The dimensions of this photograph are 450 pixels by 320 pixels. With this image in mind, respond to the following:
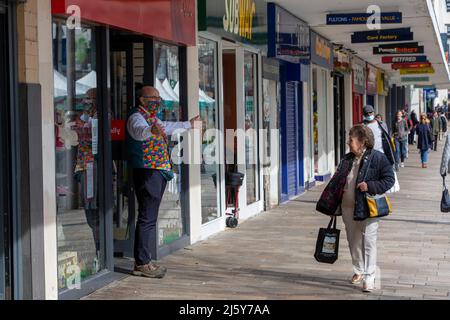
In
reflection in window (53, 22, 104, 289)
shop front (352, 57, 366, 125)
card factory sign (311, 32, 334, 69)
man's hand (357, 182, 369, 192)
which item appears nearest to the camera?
reflection in window (53, 22, 104, 289)

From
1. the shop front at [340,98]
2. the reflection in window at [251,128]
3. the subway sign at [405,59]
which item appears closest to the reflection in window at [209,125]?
the reflection in window at [251,128]

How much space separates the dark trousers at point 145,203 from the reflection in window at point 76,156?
0.38 meters

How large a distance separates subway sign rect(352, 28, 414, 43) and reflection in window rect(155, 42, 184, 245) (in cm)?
933

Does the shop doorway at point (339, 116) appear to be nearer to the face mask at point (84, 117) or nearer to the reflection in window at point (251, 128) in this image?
the reflection in window at point (251, 128)

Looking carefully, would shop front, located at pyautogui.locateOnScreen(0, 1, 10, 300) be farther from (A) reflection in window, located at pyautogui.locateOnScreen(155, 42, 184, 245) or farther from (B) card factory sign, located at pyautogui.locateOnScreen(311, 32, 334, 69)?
(B) card factory sign, located at pyautogui.locateOnScreen(311, 32, 334, 69)

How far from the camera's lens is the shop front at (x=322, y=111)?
19.0 metres

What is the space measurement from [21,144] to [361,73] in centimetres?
2120

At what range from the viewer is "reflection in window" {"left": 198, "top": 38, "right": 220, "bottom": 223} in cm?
1077

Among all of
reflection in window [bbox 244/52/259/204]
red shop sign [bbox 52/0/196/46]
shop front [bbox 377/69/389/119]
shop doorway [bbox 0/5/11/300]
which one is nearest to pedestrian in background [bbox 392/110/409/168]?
shop front [bbox 377/69/389/119]

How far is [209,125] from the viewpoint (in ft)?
36.6

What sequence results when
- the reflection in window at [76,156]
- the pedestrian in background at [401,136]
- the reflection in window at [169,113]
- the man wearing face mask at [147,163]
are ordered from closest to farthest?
the reflection in window at [76,156] < the man wearing face mask at [147,163] < the reflection in window at [169,113] < the pedestrian in background at [401,136]

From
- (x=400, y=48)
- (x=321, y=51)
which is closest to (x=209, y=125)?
(x=321, y=51)

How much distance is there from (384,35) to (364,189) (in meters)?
11.5

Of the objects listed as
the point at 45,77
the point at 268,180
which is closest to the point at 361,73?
the point at 268,180
